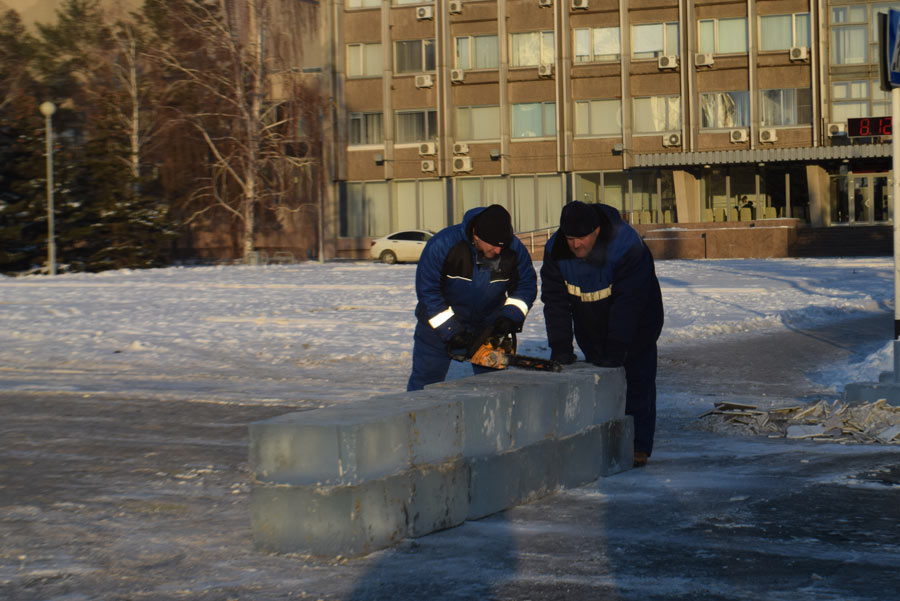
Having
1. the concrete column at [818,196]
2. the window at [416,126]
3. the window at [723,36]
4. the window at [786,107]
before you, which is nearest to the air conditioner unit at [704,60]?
the window at [723,36]

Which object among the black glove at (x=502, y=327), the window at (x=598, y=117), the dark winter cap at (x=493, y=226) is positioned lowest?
the black glove at (x=502, y=327)

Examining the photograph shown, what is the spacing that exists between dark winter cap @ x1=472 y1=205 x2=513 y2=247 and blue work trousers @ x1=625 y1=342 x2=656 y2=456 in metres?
1.26

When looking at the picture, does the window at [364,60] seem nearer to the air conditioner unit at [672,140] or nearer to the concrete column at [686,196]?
the air conditioner unit at [672,140]

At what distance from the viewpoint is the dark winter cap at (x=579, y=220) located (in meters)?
7.31

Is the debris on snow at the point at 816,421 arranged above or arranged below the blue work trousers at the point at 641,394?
below

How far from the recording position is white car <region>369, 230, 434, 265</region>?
49469 millimetres

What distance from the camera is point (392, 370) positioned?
13.7m

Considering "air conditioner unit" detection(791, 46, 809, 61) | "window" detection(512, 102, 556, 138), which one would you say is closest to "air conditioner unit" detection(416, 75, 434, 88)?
"window" detection(512, 102, 556, 138)

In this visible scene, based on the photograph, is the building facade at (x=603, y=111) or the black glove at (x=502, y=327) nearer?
the black glove at (x=502, y=327)

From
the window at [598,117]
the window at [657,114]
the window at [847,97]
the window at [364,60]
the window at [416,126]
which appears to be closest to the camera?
the window at [847,97]

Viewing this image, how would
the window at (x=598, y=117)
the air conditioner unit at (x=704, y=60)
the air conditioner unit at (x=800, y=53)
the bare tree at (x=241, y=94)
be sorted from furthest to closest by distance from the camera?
the window at (x=598, y=117) < the air conditioner unit at (x=704, y=60) < the air conditioner unit at (x=800, y=53) < the bare tree at (x=241, y=94)

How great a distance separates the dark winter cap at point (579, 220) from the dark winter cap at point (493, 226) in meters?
0.34

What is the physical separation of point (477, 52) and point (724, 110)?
11.6 metres

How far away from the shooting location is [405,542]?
573 cm
